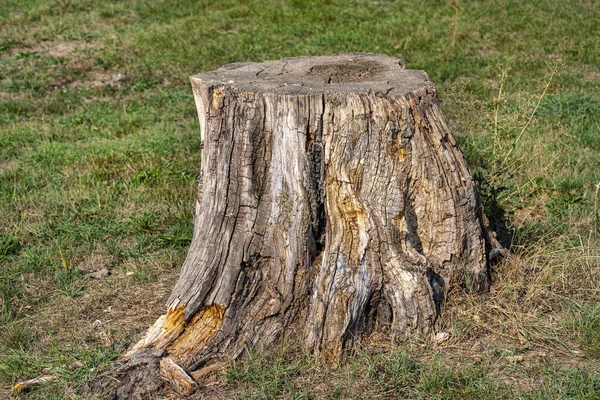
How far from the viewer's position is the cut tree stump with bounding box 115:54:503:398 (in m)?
3.65

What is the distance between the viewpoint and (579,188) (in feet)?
18.8

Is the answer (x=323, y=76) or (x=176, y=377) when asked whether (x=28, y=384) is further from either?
(x=323, y=76)

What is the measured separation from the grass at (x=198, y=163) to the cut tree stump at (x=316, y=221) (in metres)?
0.20

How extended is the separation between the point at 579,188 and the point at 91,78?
19.5 feet

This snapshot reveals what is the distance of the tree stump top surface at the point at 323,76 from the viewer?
3.78 metres

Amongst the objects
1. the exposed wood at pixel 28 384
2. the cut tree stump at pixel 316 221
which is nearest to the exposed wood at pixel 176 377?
the cut tree stump at pixel 316 221

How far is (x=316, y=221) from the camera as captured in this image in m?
3.74

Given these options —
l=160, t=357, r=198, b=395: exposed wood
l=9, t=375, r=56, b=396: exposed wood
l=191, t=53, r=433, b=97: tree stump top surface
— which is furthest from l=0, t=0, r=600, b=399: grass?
l=191, t=53, r=433, b=97: tree stump top surface

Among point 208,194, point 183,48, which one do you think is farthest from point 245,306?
point 183,48

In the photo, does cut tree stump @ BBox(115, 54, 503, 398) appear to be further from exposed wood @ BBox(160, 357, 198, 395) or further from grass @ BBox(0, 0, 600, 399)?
grass @ BBox(0, 0, 600, 399)

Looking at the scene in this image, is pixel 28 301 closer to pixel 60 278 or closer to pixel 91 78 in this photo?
pixel 60 278

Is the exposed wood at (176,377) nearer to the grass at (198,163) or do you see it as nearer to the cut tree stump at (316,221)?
the cut tree stump at (316,221)

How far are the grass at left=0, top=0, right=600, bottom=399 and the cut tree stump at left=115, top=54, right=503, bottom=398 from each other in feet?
0.65

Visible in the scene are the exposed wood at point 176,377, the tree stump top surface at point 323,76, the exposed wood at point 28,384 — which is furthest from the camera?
the tree stump top surface at point 323,76
